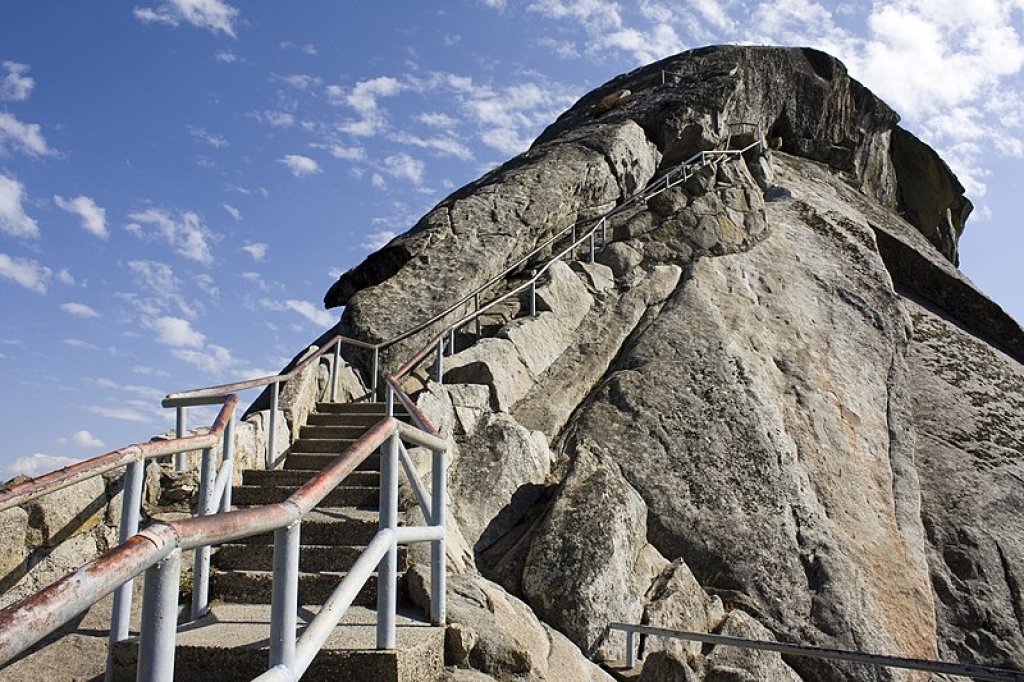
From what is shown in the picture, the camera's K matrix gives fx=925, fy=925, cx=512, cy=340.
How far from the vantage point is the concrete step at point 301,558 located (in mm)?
6008

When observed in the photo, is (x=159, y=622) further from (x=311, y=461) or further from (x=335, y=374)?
(x=335, y=374)

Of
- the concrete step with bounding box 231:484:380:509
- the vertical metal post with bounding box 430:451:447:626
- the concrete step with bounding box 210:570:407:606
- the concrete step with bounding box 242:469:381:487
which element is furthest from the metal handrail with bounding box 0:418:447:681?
the concrete step with bounding box 242:469:381:487

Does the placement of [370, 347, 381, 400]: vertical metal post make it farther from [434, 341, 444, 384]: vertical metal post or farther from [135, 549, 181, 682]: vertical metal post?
[135, 549, 181, 682]: vertical metal post

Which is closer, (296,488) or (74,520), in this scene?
(74,520)

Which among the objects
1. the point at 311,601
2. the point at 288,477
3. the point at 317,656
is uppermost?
the point at 288,477

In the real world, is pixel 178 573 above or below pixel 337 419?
below

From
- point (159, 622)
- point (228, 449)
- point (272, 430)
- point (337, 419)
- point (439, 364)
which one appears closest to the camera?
point (159, 622)

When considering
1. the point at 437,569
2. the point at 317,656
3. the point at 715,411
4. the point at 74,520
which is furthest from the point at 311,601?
the point at 715,411

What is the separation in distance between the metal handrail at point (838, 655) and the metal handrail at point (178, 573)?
115 inches

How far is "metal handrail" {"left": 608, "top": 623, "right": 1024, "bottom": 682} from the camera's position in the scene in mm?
5121

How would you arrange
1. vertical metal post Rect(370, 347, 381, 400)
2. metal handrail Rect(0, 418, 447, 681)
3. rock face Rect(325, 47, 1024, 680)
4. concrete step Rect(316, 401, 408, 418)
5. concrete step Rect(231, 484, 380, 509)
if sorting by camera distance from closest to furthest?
metal handrail Rect(0, 418, 447, 681) → concrete step Rect(231, 484, 380, 509) → rock face Rect(325, 47, 1024, 680) → concrete step Rect(316, 401, 408, 418) → vertical metal post Rect(370, 347, 381, 400)

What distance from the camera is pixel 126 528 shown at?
496cm

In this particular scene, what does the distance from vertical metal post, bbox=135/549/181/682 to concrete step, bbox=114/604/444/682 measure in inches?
73.7

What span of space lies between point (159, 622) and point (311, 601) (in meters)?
3.30
